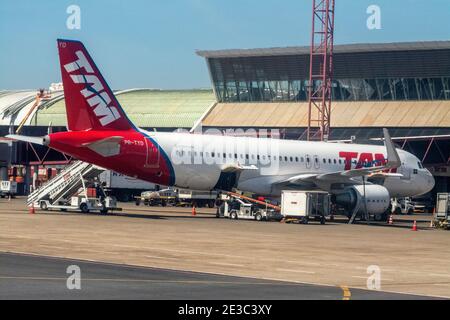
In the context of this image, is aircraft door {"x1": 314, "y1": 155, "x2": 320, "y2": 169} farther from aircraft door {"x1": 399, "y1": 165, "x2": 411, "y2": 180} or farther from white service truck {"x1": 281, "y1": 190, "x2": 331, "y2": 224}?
aircraft door {"x1": 399, "y1": 165, "x2": 411, "y2": 180}

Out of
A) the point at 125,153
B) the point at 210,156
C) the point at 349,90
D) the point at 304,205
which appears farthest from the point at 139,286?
the point at 349,90

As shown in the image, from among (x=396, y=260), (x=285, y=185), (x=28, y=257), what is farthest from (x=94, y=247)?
(x=285, y=185)

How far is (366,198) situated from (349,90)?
47.5m

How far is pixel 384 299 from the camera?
66.1 feet

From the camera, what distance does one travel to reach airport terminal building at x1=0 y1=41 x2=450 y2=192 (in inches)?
3767

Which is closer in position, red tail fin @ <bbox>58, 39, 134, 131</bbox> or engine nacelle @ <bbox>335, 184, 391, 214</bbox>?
red tail fin @ <bbox>58, 39, 134, 131</bbox>

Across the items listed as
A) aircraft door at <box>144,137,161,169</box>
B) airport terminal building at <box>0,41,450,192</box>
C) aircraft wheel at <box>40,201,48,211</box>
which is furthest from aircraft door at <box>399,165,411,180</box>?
aircraft wheel at <box>40,201,48,211</box>

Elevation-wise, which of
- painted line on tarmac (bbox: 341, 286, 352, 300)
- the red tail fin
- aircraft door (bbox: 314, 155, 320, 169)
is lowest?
painted line on tarmac (bbox: 341, 286, 352, 300)

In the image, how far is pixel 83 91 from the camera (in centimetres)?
5066

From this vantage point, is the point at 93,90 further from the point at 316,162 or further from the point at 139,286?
the point at 139,286

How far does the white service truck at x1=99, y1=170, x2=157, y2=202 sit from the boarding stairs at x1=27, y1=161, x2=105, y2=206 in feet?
77.6

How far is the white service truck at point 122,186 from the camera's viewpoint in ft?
278
